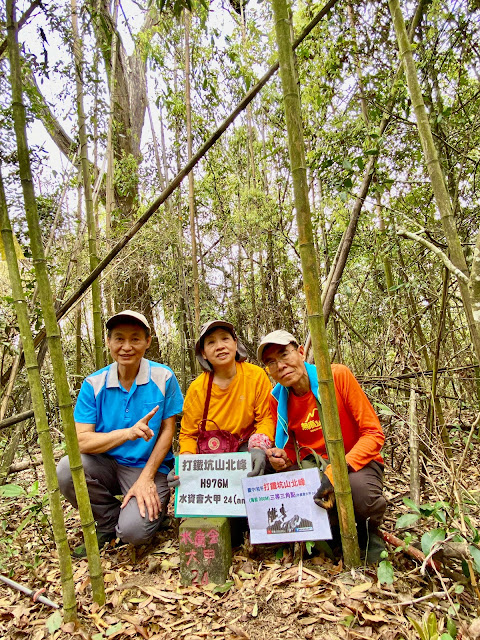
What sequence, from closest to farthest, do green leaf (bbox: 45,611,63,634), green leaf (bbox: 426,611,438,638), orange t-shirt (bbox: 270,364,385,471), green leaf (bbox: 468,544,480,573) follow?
1. green leaf (bbox: 426,611,438,638)
2. green leaf (bbox: 468,544,480,573)
3. green leaf (bbox: 45,611,63,634)
4. orange t-shirt (bbox: 270,364,385,471)

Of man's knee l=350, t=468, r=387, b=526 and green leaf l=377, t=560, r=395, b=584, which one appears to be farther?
man's knee l=350, t=468, r=387, b=526

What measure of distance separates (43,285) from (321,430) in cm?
169

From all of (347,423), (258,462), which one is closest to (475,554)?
(347,423)

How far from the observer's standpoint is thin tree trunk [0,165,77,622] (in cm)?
192

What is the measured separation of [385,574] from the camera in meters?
1.91

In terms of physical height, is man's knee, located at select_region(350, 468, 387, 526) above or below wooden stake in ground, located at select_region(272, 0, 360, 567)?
below

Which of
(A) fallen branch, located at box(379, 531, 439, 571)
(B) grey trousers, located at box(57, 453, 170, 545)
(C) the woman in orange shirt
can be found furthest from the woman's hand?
(B) grey trousers, located at box(57, 453, 170, 545)

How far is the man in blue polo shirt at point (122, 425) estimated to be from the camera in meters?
2.77

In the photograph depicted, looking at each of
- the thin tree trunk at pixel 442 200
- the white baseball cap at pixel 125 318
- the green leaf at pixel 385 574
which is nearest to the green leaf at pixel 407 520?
the green leaf at pixel 385 574

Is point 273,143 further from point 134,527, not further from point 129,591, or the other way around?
point 129,591

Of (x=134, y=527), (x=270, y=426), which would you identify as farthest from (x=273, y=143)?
(x=134, y=527)

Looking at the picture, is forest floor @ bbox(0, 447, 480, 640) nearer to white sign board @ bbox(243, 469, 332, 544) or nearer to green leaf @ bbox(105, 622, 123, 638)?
green leaf @ bbox(105, 622, 123, 638)

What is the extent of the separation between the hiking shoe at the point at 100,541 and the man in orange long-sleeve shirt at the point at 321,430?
131 centimetres

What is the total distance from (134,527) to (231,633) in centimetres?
94
